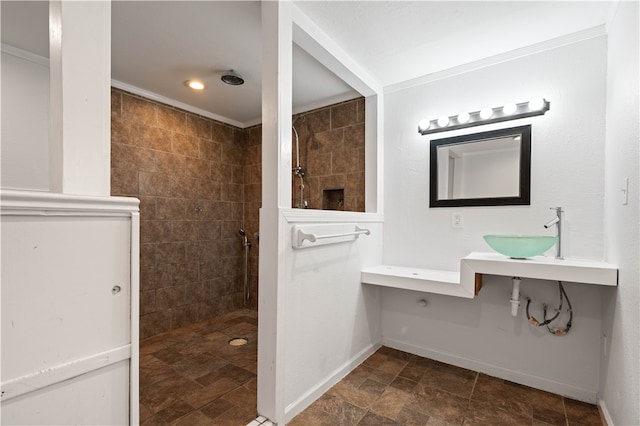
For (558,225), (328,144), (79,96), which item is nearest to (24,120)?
(79,96)

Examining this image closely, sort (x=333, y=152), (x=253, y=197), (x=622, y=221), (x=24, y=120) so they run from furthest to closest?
(x=253, y=197)
(x=333, y=152)
(x=24, y=120)
(x=622, y=221)

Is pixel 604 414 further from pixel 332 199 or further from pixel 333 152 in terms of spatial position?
pixel 333 152

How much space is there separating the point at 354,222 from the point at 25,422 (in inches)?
73.4

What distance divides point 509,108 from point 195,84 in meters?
2.55

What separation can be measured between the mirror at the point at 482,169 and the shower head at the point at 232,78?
171 cm

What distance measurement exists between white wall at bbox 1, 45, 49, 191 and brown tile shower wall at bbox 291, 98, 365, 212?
209 cm

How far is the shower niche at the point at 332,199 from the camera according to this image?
3.07 meters

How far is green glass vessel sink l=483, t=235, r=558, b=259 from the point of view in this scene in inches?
69.6

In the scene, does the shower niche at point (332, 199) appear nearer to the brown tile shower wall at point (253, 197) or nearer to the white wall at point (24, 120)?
the brown tile shower wall at point (253, 197)

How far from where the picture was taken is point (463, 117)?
7.41ft

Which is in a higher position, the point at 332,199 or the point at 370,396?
the point at 332,199

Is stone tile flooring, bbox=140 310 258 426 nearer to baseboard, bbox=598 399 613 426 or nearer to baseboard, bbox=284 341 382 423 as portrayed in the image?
baseboard, bbox=284 341 382 423

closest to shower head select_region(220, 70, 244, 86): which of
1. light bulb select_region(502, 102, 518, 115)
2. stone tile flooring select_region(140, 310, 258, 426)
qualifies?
light bulb select_region(502, 102, 518, 115)

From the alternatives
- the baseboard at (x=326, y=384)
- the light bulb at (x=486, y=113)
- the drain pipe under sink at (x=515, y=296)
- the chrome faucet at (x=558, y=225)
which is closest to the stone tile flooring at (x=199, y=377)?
the baseboard at (x=326, y=384)
